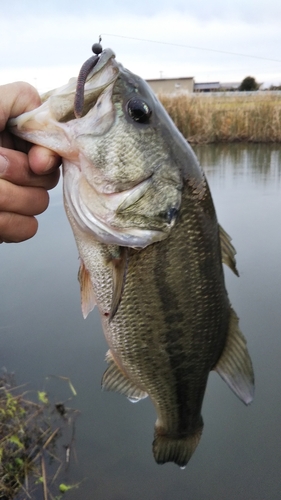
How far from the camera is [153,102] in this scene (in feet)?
4.31

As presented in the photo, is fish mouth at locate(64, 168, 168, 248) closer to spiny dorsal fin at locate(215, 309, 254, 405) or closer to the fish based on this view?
the fish

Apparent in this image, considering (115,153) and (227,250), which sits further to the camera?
(227,250)

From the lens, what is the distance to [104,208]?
1.29 metres

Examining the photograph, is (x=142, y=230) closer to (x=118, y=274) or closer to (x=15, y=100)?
(x=118, y=274)

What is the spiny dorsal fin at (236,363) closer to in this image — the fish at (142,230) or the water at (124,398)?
the fish at (142,230)

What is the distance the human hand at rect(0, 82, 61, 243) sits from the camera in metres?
1.31

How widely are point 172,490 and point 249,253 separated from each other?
2952mm

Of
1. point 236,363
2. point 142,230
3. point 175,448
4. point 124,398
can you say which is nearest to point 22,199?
point 142,230

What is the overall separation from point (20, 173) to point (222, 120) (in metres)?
11.2

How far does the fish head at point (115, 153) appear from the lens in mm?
1215

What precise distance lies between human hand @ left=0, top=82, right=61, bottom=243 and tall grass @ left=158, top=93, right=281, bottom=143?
9942 millimetres

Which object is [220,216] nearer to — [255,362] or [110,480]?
[255,362]

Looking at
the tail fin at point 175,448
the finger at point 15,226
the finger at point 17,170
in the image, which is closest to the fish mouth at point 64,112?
the finger at point 17,170

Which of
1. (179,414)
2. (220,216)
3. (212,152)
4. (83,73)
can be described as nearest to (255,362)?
(179,414)
